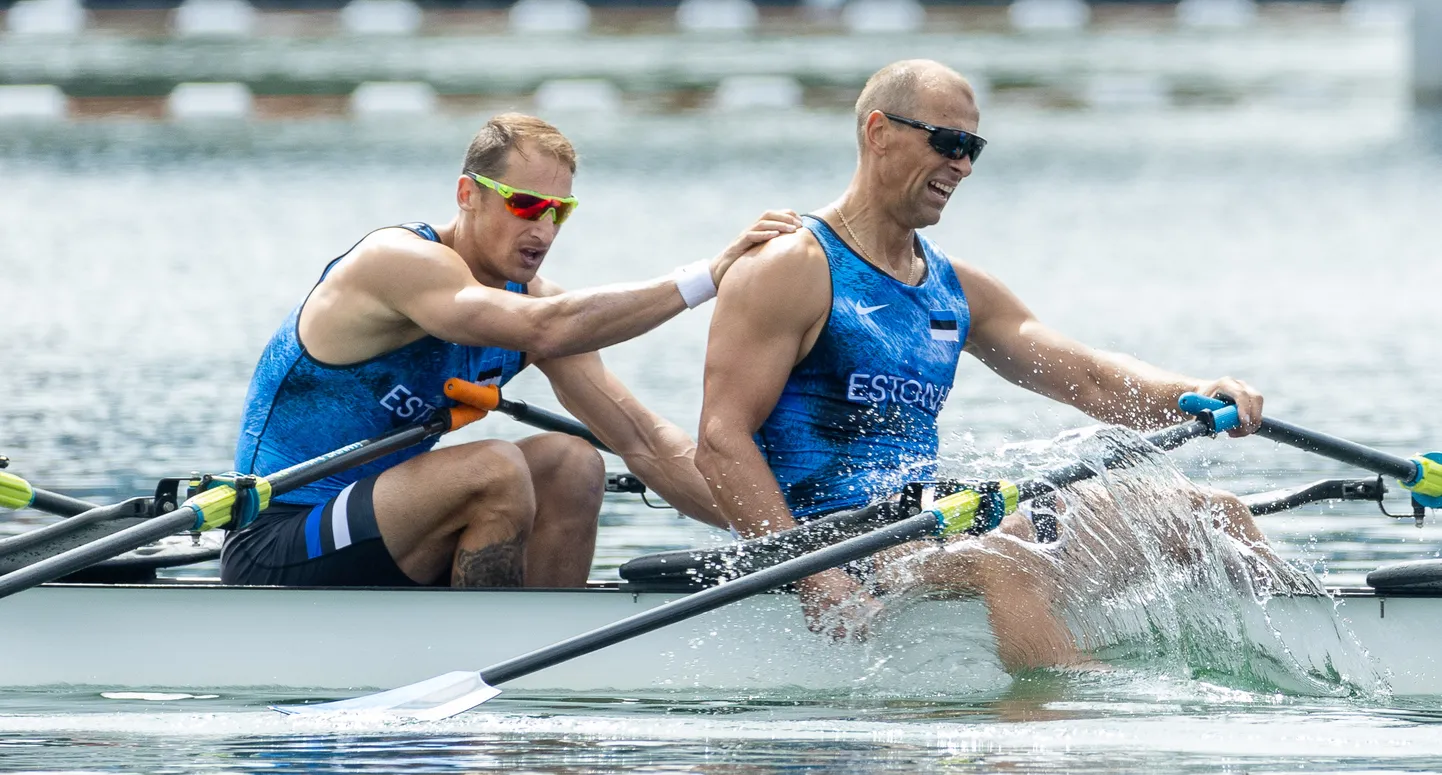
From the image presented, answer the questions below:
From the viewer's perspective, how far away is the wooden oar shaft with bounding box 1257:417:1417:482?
22.5ft

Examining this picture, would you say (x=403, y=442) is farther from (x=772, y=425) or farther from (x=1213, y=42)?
(x=1213, y=42)

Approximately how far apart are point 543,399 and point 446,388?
7.12m

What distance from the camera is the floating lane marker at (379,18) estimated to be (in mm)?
44750

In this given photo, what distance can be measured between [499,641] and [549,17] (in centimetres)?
4135

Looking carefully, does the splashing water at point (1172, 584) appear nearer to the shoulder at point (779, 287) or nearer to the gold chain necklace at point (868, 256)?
the gold chain necklace at point (868, 256)

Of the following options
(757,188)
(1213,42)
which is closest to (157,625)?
(757,188)

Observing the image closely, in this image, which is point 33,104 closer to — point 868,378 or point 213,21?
point 213,21

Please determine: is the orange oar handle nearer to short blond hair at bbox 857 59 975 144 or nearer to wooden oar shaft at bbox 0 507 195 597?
wooden oar shaft at bbox 0 507 195 597

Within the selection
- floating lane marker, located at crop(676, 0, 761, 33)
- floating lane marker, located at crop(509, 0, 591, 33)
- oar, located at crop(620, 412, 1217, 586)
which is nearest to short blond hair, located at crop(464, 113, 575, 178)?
oar, located at crop(620, 412, 1217, 586)

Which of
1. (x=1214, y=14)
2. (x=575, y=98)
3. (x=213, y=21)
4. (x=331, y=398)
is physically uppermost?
(x=1214, y=14)

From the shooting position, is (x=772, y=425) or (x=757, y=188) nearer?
(x=772, y=425)

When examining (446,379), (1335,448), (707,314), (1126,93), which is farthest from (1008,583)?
(1126,93)

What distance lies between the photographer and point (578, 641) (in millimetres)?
5906

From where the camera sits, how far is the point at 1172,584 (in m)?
6.47
